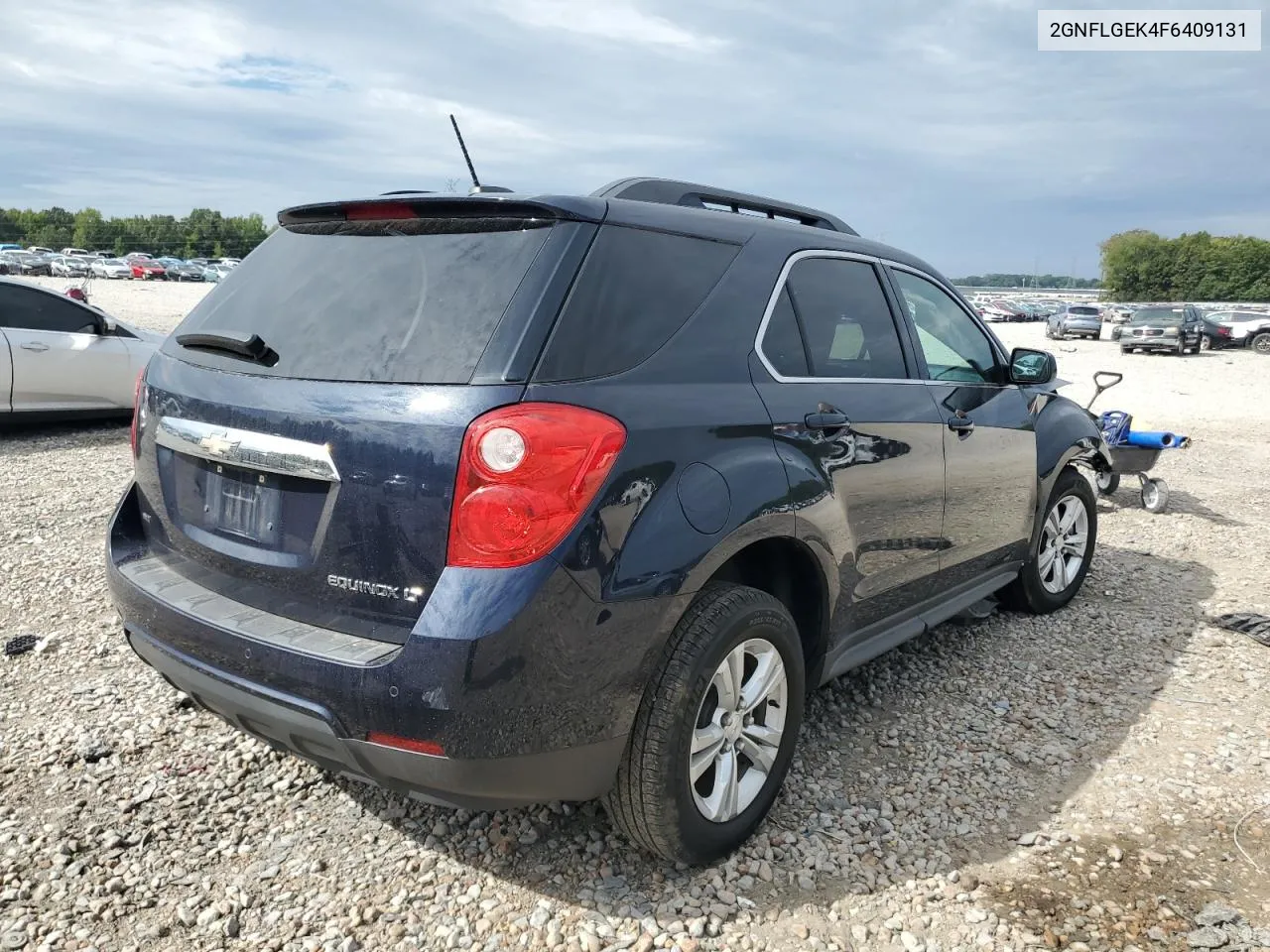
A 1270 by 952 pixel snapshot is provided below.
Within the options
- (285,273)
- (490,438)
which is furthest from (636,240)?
(285,273)

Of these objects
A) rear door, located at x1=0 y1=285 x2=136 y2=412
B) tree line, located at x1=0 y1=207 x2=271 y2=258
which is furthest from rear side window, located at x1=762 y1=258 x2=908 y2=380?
tree line, located at x1=0 y1=207 x2=271 y2=258

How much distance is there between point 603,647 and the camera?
7.47 ft

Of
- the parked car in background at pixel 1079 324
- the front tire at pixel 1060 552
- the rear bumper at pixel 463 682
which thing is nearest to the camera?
the rear bumper at pixel 463 682

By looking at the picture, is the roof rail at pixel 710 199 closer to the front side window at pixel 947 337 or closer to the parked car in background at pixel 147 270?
the front side window at pixel 947 337

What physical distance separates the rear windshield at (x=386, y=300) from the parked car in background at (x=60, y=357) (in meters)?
Result: 7.13

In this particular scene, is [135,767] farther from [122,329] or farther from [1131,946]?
[122,329]

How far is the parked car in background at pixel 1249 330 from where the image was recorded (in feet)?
106

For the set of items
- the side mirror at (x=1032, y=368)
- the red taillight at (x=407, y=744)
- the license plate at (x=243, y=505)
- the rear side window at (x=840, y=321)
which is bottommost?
the red taillight at (x=407, y=744)

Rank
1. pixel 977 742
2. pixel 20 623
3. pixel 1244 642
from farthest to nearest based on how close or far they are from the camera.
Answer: pixel 1244 642 → pixel 20 623 → pixel 977 742

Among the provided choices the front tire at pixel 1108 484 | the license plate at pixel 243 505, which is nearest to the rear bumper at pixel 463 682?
the license plate at pixel 243 505

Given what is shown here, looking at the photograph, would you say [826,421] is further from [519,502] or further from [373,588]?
[373,588]

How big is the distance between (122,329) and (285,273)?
7799mm

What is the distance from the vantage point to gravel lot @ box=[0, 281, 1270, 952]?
2.53 metres

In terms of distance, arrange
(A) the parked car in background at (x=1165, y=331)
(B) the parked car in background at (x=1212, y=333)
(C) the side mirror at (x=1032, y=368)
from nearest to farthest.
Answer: (C) the side mirror at (x=1032, y=368), (A) the parked car in background at (x=1165, y=331), (B) the parked car in background at (x=1212, y=333)
